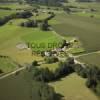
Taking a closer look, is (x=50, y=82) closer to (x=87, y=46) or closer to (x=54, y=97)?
(x=54, y=97)

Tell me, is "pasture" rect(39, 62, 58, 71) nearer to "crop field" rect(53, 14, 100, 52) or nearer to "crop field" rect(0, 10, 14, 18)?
"crop field" rect(53, 14, 100, 52)

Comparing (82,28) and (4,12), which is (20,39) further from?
(4,12)

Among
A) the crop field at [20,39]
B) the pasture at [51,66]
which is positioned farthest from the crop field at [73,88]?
the crop field at [20,39]

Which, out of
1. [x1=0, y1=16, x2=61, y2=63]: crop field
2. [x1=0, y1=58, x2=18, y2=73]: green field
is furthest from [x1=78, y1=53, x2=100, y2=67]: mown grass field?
[x1=0, y1=58, x2=18, y2=73]: green field

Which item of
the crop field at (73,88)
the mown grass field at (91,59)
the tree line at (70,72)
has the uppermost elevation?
the tree line at (70,72)

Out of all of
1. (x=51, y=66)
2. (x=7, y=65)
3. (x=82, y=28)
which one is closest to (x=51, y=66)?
(x=51, y=66)

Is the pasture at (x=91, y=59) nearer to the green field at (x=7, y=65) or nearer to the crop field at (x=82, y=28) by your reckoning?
the crop field at (x=82, y=28)
